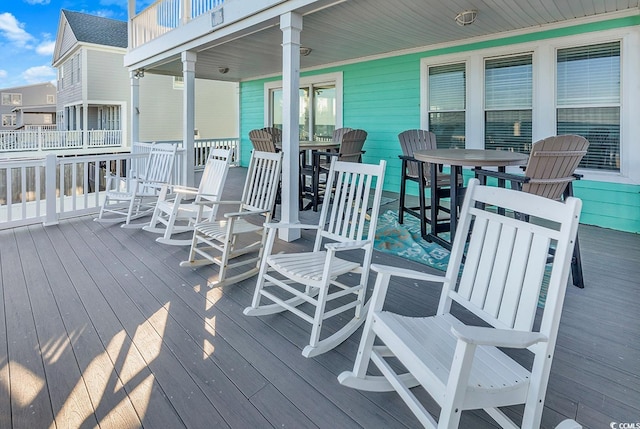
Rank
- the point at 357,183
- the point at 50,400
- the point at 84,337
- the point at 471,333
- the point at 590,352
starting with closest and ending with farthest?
the point at 471,333
the point at 50,400
the point at 590,352
the point at 84,337
the point at 357,183

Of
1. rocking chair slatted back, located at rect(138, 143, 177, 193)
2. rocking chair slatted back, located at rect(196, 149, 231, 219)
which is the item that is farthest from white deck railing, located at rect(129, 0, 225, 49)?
rocking chair slatted back, located at rect(196, 149, 231, 219)

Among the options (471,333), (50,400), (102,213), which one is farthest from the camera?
(102,213)

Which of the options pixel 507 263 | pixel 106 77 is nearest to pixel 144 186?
pixel 507 263

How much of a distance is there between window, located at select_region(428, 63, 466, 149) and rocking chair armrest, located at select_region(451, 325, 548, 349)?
4.95 m

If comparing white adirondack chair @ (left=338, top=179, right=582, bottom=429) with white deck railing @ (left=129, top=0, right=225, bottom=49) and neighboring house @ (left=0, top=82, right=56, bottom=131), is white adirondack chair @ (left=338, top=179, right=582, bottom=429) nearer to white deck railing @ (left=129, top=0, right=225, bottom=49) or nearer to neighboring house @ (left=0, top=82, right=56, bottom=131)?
white deck railing @ (left=129, top=0, right=225, bottom=49)

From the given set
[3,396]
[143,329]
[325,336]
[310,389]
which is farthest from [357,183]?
[3,396]

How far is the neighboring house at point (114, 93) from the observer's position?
1366 centimetres

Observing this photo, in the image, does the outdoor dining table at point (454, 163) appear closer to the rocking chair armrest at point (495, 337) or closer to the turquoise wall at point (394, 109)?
the turquoise wall at point (394, 109)

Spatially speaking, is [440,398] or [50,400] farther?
[50,400]

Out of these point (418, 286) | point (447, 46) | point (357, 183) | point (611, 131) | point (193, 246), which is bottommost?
point (418, 286)

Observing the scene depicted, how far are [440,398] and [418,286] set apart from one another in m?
1.76

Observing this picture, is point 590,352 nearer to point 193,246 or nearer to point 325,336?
point 325,336

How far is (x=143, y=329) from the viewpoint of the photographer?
7.50 ft

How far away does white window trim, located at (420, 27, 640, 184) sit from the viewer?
167 inches
